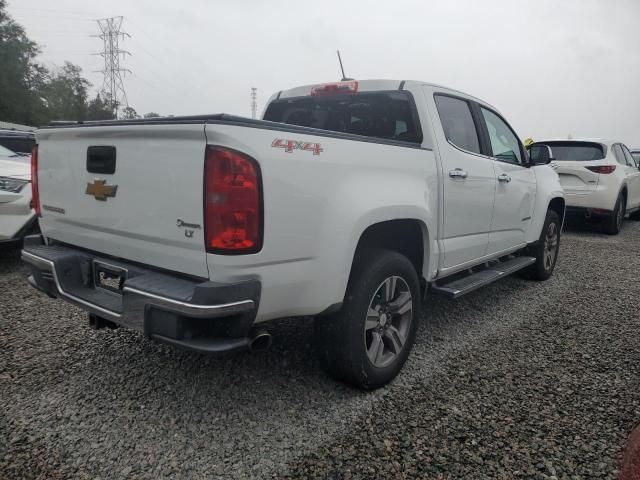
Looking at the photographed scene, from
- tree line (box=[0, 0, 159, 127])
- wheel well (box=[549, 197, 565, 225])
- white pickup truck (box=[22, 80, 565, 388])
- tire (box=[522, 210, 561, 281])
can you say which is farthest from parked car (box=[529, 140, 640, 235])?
tree line (box=[0, 0, 159, 127])

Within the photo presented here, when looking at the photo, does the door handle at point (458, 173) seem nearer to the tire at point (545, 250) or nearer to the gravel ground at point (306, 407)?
the gravel ground at point (306, 407)

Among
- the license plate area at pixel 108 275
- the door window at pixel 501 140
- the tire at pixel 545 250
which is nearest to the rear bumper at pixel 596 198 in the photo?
the tire at pixel 545 250

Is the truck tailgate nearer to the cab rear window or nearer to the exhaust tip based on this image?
the exhaust tip

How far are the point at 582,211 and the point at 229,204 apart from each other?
8.40m

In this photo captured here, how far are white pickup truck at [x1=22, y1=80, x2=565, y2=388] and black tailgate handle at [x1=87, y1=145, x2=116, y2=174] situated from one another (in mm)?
10

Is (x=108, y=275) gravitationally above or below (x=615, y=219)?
above

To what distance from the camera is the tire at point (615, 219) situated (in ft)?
28.0

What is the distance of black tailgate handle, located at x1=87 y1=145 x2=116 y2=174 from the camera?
7.66ft

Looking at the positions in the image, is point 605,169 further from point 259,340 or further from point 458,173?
point 259,340

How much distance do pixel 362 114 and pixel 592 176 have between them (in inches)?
259

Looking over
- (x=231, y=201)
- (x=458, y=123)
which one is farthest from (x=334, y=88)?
(x=231, y=201)

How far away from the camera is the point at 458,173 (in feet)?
10.8

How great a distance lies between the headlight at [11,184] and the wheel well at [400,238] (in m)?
4.11

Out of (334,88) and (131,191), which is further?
(334,88)
